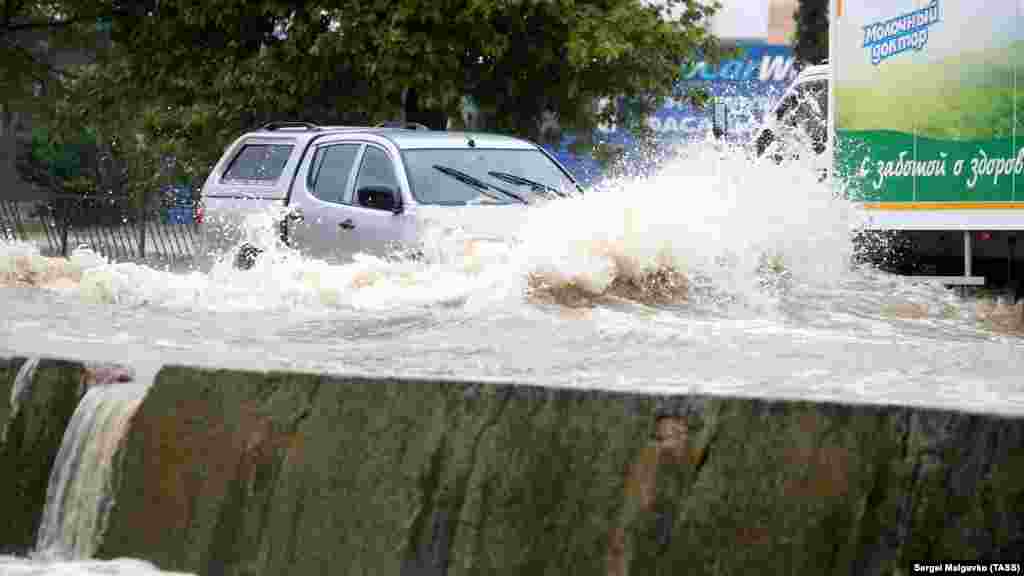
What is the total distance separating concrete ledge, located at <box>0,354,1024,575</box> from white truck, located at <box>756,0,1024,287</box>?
8.82 m

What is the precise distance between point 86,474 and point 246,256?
7700mm

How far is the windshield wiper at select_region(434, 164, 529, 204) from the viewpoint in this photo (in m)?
13.5

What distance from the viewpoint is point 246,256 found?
48.0 feet

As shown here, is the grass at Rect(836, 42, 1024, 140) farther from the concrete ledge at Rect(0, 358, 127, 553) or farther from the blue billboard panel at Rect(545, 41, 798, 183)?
the blue billboard panel at Rect(545, 41, 798, 183)

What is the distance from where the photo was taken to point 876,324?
39.3ft

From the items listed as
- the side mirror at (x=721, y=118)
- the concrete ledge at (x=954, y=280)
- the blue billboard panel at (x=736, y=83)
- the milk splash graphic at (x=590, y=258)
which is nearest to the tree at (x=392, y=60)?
the side mirror at (x=721, y=118)

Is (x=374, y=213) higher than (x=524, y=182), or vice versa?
(x=524, y=182)

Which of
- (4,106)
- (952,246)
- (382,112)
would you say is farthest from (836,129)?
(4,106)

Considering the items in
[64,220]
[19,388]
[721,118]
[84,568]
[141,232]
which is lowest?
[141,232]

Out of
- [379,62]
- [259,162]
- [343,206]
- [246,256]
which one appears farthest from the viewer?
[379,62]

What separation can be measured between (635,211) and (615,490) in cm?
808

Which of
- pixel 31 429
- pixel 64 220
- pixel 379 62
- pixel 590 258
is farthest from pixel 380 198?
pixel 64 220

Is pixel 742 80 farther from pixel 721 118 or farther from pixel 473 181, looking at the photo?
pixel 473 181

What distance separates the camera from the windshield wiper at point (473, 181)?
13508mm
